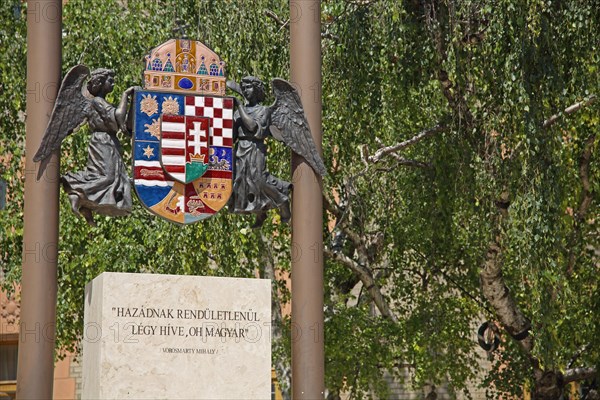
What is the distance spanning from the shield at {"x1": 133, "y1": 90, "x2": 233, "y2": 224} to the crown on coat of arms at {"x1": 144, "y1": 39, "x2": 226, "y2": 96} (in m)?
0.08

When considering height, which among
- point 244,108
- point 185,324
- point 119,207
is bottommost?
point 185,324

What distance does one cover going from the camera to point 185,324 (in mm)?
9164

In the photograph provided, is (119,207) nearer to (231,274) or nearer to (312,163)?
(312,163)

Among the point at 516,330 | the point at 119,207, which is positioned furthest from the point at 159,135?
the point at 516,330

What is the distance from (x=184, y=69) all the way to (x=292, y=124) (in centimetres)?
92

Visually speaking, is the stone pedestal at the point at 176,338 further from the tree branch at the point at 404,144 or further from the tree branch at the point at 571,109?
the tree branch at the point at 404,144

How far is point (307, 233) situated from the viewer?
10055 mm

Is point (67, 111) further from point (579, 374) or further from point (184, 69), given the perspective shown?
point (579, 374)

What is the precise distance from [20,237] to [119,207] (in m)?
7.59

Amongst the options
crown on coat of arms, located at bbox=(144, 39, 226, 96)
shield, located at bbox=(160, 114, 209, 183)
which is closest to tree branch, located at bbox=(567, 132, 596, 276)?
crown on coat of arms, located at bbox=(144, 39, 226, 96)

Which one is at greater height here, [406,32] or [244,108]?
[406,32]

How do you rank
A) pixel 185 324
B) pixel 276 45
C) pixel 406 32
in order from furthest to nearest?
pixel 276 45, pixel 406 32, pixel 185 324

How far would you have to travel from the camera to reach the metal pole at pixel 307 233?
9852 millimetres

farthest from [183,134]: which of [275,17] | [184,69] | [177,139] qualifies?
[275,17]
